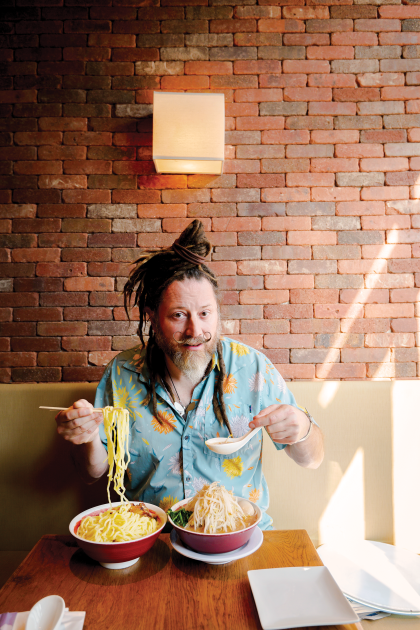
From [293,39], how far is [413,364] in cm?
200

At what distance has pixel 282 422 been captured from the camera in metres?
1.25

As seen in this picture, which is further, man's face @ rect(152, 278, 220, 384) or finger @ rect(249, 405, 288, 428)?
man's face @ rect(152, 278, 220, 384)

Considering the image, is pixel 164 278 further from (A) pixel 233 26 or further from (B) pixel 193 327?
(A) pixel 233 26

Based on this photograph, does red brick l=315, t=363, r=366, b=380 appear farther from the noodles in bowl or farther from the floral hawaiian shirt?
the noodles in bowl

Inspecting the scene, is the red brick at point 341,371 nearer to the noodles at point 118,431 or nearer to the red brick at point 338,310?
the red brick at point 338,310

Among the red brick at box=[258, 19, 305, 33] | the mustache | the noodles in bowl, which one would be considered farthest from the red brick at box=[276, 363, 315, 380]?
the red brick at box=[258, 19, 305, 33]

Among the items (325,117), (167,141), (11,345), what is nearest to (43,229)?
(11,345)

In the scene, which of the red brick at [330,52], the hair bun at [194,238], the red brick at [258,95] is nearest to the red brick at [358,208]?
the red brick at [258,95]

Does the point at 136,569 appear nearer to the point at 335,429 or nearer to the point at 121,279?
the point at 335,429

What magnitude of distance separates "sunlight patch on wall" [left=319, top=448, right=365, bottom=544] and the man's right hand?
1191mm

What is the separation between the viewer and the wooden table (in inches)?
33.9

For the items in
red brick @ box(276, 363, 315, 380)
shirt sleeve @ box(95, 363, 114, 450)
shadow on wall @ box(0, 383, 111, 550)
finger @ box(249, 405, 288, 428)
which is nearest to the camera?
finger @ box(249, 405, 288, 428)

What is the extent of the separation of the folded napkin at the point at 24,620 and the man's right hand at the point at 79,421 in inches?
19.1

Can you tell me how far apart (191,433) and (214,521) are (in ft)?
1.72
